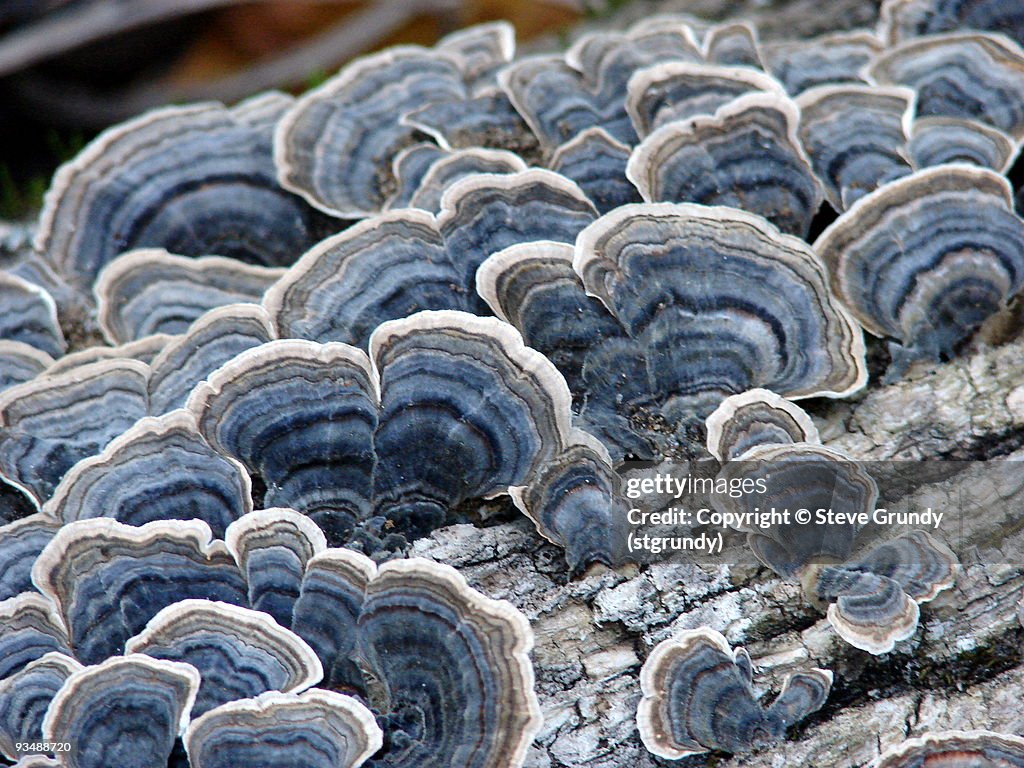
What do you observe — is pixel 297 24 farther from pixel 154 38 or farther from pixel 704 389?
pixel 704 389


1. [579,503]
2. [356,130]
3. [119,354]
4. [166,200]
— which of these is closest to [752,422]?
[579,503]

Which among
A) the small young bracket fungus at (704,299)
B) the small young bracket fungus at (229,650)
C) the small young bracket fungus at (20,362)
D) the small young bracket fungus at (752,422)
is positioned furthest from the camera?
the small young bracket fungus at (20,362)

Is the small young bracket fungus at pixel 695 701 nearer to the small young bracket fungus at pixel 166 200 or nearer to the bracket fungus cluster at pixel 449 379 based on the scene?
the bracket fungus cluster at pixel 449 379

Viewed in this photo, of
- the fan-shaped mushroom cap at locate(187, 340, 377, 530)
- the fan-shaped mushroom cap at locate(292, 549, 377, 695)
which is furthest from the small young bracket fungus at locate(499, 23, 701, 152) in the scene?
the fan-shaped mushroom cap at locate(292, 549, 377, 695)

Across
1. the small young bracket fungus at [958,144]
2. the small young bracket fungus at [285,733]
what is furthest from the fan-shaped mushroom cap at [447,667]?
the small young bracket fungus at [958,144]

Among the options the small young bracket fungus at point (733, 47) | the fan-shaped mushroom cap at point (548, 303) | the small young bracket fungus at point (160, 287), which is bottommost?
the small young bracket fungus at point (160, 287)

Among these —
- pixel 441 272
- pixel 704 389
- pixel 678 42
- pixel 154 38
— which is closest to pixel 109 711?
pixel 441 272
